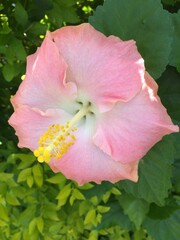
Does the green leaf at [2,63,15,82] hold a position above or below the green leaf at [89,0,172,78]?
below

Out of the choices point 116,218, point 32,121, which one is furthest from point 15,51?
point 116,218

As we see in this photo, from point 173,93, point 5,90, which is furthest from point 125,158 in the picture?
point 5,90

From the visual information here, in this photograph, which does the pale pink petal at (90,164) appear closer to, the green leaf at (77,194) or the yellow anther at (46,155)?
the yellow anther at (46,155)

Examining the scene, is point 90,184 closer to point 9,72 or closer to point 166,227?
point 166,227

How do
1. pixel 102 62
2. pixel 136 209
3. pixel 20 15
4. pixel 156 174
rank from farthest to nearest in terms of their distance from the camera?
pixel 136 209, pixel 20 15, pixel 156 174, pixel 102 62

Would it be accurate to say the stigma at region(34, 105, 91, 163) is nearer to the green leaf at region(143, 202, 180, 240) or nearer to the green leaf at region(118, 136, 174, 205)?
the green leaf at region(118, 136, 174, 205)

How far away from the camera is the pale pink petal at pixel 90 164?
75cm

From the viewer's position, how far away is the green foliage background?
0.78 meters

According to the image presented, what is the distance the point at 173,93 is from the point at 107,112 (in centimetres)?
27

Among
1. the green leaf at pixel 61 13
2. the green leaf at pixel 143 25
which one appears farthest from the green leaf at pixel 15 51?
the green leaf at pixel 143 25

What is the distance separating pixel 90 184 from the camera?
44.4 inches

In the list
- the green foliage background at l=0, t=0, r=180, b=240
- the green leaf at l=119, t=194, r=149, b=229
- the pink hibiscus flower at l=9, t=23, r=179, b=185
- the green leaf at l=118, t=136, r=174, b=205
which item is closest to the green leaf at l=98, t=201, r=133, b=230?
the green foliage background at l=0, t=0, r=180, b=240

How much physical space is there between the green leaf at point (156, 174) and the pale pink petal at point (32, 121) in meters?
0.18

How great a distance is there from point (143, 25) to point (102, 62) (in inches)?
5.7
